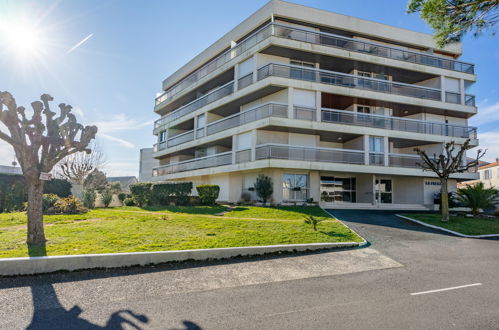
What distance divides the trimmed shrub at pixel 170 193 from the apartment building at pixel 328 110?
3892 mm

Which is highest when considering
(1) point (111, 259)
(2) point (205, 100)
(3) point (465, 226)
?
(2) point (205, 100)

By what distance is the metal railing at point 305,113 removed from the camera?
2078cm

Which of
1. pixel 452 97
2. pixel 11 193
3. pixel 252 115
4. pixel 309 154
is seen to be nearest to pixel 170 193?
pixel 252 115

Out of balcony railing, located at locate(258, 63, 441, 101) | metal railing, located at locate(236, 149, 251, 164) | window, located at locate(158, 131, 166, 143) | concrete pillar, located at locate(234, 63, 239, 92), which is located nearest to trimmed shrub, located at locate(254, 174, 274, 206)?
metal railing, located at locate(236, 149, 251, 164)

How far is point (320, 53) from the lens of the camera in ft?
71.3

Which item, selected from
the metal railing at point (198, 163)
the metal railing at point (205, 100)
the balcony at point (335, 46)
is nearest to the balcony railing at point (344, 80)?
the balcony at point (335, 46)

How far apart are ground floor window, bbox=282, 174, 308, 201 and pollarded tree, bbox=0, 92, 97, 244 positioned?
13.8m

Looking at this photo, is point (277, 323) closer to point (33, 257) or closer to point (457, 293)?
point (457, 293)

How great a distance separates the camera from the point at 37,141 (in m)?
8.51

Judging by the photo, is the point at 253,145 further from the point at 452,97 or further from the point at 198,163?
the point at 452,97

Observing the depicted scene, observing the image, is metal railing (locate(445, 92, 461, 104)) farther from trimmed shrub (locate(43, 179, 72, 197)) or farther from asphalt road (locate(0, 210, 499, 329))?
trimmed shrub (locate(43, 179, 72, 197))

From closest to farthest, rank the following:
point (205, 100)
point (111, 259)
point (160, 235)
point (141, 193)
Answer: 1. point (111, 259)
2. point (160, 235)
3. point (141, 193)
4. point (205, 100)

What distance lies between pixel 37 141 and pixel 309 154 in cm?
1587

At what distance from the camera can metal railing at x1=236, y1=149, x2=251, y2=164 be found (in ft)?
70.0
